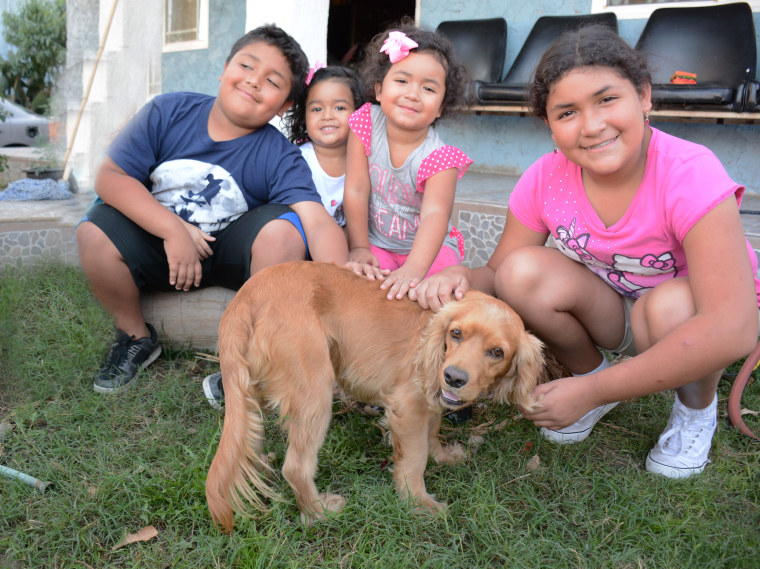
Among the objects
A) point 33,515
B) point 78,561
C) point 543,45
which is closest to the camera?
point 78,561

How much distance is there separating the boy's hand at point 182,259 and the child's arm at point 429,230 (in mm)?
1018

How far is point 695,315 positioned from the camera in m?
2.04

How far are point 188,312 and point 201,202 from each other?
2.04 feet

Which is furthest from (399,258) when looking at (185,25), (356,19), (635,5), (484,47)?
(356,19)

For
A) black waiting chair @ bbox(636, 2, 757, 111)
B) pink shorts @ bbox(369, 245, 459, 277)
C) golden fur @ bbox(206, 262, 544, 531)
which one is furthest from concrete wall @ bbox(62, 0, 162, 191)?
black waiting chair @ bbox(636, 2, 757, 111)

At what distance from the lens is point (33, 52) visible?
10.9 ft

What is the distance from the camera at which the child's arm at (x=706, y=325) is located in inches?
77.9

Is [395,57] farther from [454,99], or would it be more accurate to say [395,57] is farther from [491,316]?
[491,316]

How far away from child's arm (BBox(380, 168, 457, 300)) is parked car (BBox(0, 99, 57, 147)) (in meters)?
2.61

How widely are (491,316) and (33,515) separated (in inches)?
65.8

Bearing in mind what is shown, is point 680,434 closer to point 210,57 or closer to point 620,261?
point 620,261

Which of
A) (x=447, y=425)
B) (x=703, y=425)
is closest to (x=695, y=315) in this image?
(x=703, y=425)

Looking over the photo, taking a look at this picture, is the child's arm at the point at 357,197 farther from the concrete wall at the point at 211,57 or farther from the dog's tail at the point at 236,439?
the concrete wall at the point at 211,57

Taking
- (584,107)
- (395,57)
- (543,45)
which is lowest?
(584,107)
